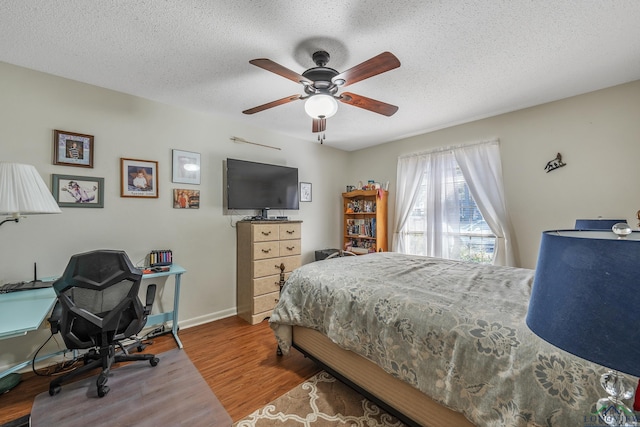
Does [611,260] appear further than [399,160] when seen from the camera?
No

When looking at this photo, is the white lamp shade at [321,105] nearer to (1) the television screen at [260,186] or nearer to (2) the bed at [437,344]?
(2) the bed at [437,344]

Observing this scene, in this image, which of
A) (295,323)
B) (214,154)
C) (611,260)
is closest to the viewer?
(611,260)

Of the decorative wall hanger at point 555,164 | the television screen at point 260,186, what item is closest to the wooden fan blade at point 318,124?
the television screen at point 260,186

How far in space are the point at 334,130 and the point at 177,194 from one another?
2.20 metres

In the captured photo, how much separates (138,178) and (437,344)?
2983 mm

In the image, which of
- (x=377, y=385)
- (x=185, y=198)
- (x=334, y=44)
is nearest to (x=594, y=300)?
(x=377, y=385)

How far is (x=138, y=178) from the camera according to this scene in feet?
8.65

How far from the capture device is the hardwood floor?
1.76 m

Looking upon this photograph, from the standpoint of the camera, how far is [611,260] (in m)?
0.46

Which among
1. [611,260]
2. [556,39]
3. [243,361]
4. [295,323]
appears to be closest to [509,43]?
[556,39]

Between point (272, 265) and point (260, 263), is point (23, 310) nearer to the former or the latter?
point (260, 263)

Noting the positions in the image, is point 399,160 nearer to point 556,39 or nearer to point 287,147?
point 287,147

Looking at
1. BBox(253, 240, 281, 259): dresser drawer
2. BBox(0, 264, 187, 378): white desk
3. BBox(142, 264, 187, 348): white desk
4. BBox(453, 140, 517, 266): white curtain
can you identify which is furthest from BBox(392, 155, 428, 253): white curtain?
BBox(0, 264, 187, 378): white desk

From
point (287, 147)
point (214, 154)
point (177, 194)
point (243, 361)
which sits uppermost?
point (287, 147)
